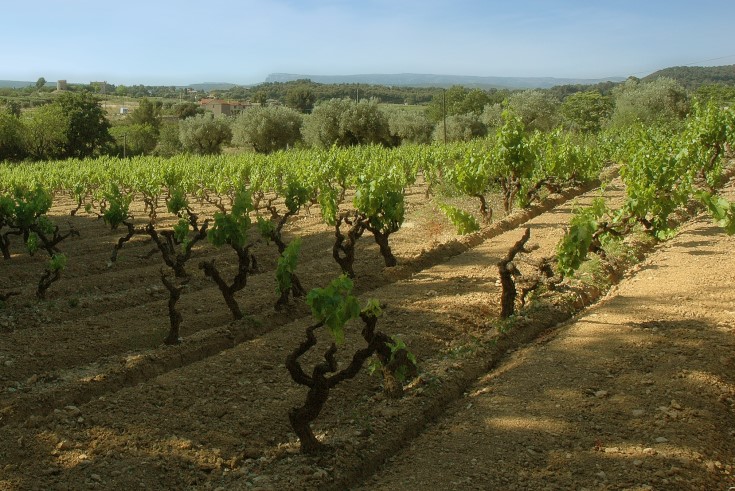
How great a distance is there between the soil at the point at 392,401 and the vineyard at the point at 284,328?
0.03 meters

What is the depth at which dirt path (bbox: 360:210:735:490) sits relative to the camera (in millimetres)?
4781

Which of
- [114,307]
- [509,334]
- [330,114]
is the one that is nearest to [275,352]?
[509,334]

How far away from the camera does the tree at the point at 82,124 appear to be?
50.6m

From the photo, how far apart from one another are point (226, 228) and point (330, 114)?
136 ft

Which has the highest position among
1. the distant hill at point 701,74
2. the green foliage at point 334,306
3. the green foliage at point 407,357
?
the distant hill at point 701,74

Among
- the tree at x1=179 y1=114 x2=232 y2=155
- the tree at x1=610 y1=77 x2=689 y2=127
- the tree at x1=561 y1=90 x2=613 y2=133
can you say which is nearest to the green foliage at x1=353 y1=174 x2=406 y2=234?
the tree at x1=610 y1=77 x2=689 y2=127

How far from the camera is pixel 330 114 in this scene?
164 feet

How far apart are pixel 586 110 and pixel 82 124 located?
39.4 m

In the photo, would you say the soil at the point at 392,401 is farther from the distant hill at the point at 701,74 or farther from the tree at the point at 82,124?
the distant hill at the point at 701,74

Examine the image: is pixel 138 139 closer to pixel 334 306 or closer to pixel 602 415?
pixel 334 306

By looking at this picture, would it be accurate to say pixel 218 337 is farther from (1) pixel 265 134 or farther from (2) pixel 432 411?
(1) pixel 265 134

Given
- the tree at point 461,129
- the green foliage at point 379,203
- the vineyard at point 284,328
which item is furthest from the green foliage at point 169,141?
the green foliage at point 379,203

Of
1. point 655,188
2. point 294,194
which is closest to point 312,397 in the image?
point 655,188

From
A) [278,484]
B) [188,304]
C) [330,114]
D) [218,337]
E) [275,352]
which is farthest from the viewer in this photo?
[330,114]
